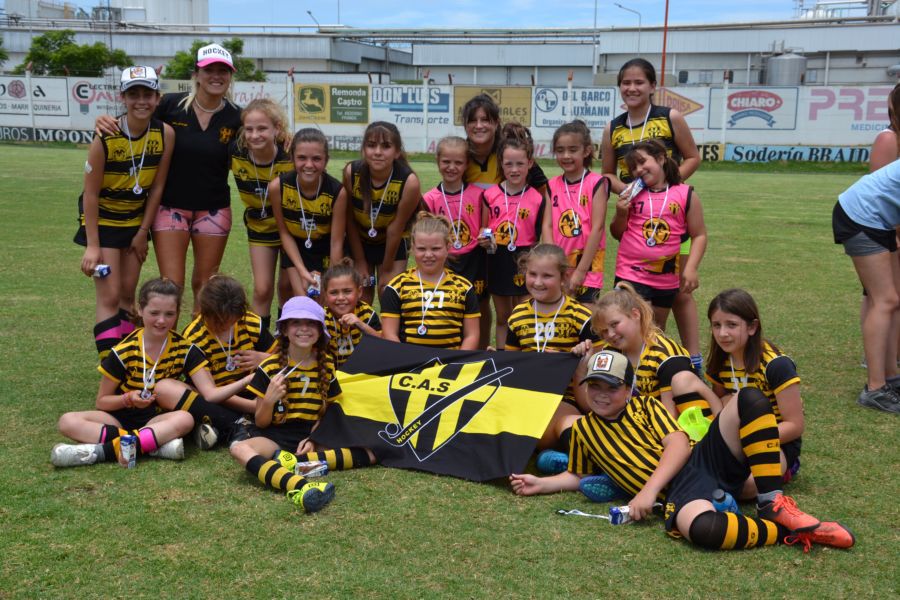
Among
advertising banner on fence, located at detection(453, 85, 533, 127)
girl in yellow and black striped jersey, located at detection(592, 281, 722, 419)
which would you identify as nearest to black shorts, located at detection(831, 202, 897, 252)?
girl in yellow and black striped jersey, located at detection(592, 281, 722, 419)

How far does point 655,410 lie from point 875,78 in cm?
6485

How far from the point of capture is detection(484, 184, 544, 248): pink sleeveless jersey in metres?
5.91

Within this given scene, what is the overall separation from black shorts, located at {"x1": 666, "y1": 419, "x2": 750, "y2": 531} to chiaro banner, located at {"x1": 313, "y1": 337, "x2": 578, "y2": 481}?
0.83 m

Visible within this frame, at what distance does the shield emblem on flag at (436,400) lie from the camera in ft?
15.0

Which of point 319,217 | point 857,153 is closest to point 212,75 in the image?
point 319,217

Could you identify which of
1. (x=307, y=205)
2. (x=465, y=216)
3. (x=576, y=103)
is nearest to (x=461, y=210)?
(x=465, y=216)

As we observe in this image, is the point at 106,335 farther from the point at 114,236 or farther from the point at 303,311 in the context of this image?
the point at 303,311

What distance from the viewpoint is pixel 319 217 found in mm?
5980

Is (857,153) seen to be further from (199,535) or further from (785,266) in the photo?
(199,535)

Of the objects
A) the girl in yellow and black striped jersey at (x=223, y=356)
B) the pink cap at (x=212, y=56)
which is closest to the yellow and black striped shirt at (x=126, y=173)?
the pink cap at (x=212, y=56)

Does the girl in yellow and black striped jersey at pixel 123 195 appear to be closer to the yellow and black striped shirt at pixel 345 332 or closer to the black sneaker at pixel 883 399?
the yellow and black striped shirt at pixel 345 332

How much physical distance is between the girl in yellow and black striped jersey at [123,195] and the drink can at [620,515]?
3631 mm

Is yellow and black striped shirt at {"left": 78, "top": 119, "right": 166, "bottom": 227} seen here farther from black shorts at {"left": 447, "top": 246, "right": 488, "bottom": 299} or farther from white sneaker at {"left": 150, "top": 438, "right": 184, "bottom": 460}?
black shorts at {"left": 447, "top": 246, "right": 488, "bottom": 299}

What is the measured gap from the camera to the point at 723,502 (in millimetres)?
3771
